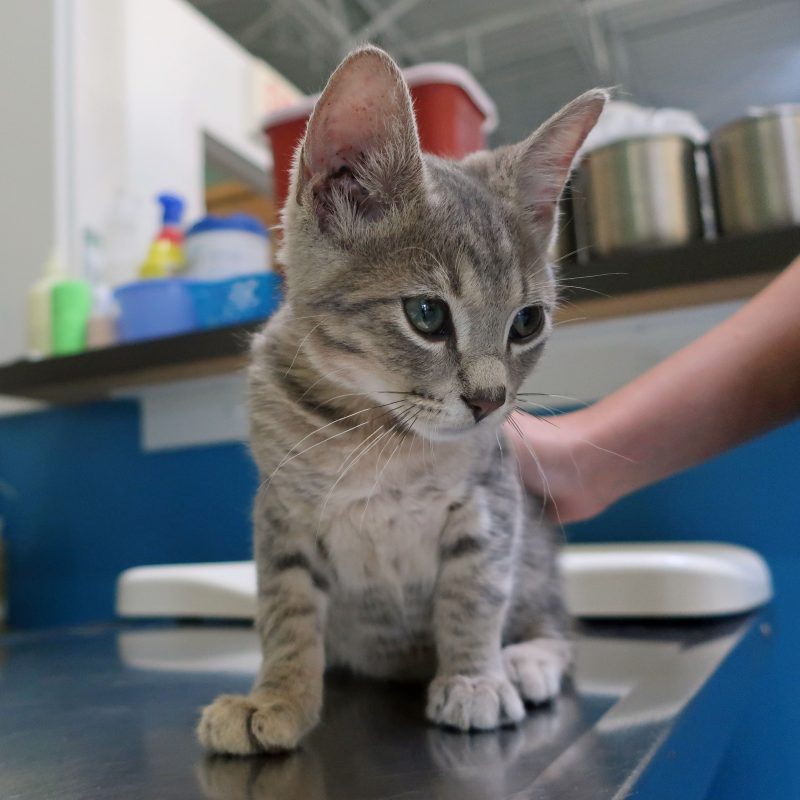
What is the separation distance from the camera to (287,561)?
2.57 ft

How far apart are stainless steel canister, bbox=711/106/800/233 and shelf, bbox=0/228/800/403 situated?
8cm

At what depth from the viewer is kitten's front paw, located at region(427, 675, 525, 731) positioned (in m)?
0.67

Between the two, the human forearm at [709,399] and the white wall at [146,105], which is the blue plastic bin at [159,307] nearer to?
the white wall at [146,105]

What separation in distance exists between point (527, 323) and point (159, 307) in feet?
3.50

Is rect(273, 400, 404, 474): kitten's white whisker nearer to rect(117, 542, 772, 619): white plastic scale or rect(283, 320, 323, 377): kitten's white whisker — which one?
rect(283, 320, 323, 377): kitten's white whisker

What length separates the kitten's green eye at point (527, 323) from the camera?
77cm

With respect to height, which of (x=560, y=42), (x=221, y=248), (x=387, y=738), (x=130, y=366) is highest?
(x=560, y=42)

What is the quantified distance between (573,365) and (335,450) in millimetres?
910

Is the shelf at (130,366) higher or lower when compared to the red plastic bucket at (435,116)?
lower

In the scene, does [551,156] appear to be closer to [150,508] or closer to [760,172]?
[760,172]

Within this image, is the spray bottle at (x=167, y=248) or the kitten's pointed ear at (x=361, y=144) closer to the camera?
the kitten's pointed ear at (x=361, y=144)

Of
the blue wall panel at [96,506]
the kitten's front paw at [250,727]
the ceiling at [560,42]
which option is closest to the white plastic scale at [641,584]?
the blue wall panel at [96,506]

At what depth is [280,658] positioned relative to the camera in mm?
733

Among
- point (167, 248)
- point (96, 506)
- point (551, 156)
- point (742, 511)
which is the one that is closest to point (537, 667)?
point (551, 156)
